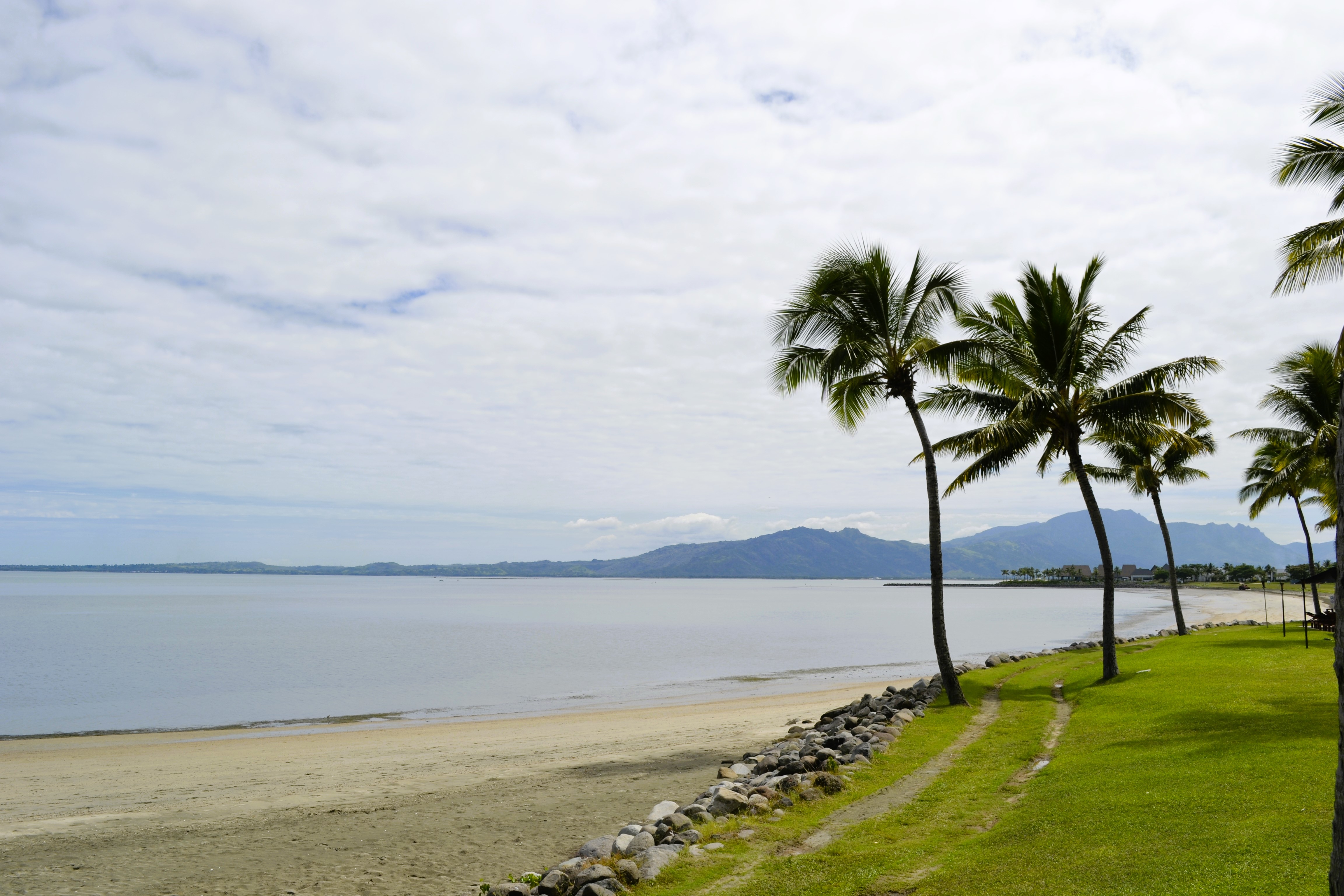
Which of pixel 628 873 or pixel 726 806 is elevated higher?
pixel 628 873

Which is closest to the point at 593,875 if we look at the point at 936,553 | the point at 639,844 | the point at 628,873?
the point at 628,873

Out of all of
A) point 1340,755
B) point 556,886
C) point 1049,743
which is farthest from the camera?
point 1049,743

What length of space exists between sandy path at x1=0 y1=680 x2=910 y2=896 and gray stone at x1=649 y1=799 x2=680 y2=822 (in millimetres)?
1211

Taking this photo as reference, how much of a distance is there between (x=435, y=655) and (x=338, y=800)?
34.0 metres

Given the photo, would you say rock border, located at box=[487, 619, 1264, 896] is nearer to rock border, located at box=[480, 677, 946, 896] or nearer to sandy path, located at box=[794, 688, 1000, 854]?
rock border, located at box=[480, 677, 946, 896]

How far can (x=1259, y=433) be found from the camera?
99.5 feet

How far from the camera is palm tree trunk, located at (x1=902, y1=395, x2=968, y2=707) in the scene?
17.5 metres

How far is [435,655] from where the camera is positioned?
4681 centimetres

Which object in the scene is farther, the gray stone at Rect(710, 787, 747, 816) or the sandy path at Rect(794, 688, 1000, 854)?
the gray stone at Rect(710, 787, 747, 816)

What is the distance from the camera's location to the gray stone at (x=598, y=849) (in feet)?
29.8

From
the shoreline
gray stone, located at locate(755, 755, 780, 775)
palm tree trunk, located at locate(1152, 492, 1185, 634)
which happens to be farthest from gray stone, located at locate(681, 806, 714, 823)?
palm tree trunk, located at locate(1152, 492, 1185, 634)

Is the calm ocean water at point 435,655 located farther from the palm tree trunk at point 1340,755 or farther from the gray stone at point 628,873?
the palm tree trunk at point 1340,755

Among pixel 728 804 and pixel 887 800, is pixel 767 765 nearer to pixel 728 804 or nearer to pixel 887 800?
pixel 728 804

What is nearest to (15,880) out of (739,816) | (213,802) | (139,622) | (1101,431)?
(213,802)
